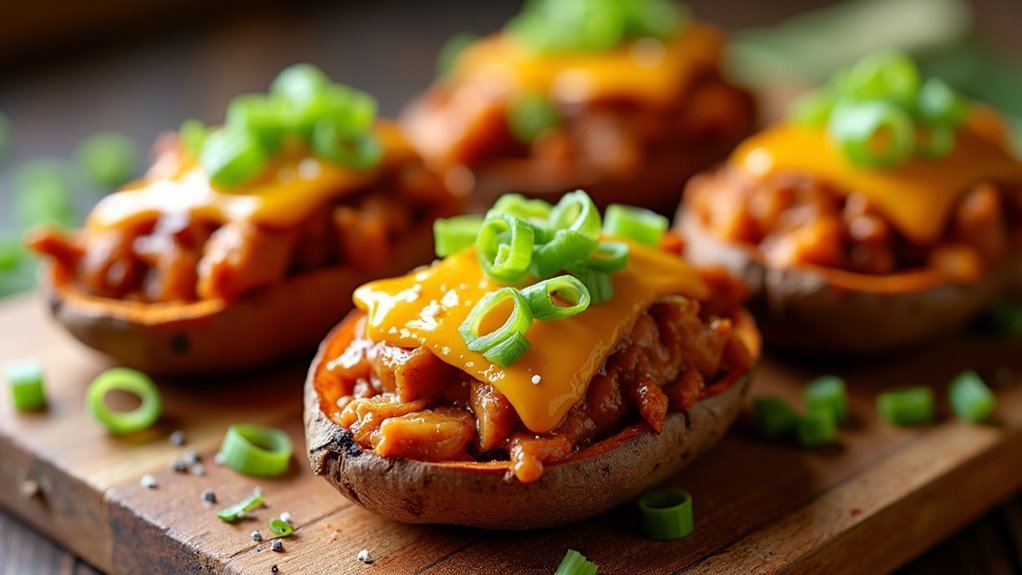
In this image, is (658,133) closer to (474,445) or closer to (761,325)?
(761,325)

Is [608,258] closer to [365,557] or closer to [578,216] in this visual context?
[578,216]

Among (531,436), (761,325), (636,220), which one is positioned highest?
(636,220)

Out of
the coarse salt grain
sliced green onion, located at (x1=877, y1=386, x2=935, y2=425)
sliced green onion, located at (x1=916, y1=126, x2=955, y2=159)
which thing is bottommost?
sliced green onion, located at (x1=877, y1=386, x2=935, y2=425)

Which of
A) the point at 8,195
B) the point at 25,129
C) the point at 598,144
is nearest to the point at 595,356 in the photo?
the point at 598,144

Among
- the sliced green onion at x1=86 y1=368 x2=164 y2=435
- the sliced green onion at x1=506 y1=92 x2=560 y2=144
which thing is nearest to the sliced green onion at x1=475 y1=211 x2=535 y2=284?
the sliced green onion at x1=86 y1=368 x2=164 y2=435

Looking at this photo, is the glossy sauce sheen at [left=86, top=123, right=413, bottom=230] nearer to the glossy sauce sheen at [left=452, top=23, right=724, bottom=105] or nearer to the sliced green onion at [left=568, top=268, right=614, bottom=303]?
the sliced green onion at [left=568, top=268, right=614, bottom=303]

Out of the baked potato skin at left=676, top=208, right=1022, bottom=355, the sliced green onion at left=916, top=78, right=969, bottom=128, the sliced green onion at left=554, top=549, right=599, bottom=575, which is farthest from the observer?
the sliced green onion at left=916, top=78, right=969, bottom=128

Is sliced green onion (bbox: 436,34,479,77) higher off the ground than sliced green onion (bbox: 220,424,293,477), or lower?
higher
